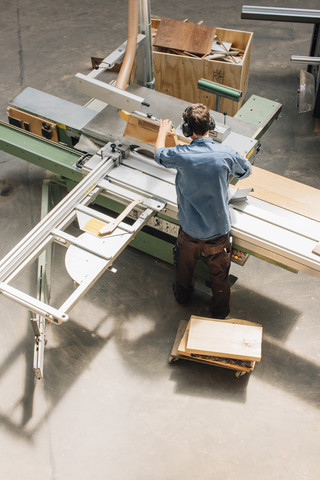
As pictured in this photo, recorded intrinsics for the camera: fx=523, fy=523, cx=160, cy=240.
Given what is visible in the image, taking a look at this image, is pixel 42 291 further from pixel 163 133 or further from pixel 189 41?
pixel 189 41

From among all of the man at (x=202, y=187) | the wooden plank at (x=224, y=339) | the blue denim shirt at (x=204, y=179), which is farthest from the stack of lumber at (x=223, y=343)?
the blue denim shirt at (x=204, y=179)

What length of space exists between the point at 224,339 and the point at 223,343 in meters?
0.03

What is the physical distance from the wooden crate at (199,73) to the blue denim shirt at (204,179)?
2.20 metres

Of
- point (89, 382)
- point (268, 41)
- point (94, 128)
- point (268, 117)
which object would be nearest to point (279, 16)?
point (268, 41)

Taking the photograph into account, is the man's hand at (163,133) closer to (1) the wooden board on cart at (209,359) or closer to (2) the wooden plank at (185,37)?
(1) the wooden board on cart at (209,359)

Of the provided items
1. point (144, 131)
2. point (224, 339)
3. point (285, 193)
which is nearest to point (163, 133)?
point (144, 131)

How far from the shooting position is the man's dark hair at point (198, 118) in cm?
279

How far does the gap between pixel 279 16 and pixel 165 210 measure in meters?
2.91

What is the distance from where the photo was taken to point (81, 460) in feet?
9.91

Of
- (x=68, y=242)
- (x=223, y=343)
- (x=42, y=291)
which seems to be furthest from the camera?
(x=42, y=291)

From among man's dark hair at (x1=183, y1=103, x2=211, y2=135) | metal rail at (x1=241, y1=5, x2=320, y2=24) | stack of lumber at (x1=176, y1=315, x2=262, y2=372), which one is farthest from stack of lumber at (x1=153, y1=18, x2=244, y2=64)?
stack of lumber at (x1=176, y1=315, x2=262, y2=372)

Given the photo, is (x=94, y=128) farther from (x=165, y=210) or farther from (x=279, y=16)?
(x=279, y=16)

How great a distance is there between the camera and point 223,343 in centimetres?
327

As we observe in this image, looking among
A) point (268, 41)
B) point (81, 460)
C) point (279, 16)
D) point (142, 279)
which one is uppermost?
point (279, 16)
